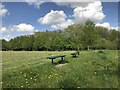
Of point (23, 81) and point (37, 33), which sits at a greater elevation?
point (37, 33)

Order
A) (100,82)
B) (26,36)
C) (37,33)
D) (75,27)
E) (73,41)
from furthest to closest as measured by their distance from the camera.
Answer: (26,36) → (37,33) → (75,27) → (73,41) → (100,82)

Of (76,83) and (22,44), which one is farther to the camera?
(22,44)

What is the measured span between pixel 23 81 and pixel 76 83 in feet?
8.52

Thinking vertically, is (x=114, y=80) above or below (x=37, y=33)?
below

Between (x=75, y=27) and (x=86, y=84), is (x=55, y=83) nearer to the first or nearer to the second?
(x=86, y=84)

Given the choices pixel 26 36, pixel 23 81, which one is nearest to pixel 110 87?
pixel 23 81

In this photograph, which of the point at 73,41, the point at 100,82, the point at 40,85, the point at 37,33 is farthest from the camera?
the point at 37,33

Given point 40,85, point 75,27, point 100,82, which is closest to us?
point 40,85

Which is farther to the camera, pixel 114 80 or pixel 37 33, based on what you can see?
pixel 37 33

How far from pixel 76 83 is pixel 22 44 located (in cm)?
10949

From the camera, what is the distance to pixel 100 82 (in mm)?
12625

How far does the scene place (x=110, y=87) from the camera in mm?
11781

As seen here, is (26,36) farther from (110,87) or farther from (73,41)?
(110,87)

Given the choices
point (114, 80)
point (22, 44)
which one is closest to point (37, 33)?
point (22, 44)
